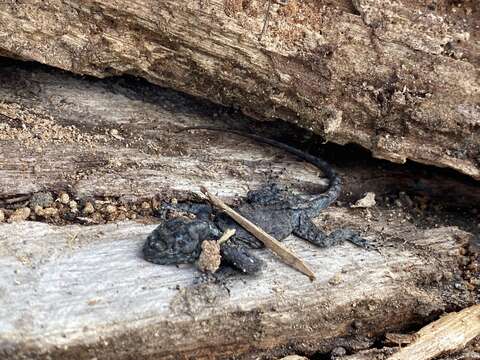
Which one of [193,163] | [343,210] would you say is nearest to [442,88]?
[343,210]

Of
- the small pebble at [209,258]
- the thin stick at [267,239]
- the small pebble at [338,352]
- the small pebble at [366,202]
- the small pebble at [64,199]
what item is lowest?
the small pebble at [338,352]

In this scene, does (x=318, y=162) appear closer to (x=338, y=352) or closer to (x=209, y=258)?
(x=209, y=258)

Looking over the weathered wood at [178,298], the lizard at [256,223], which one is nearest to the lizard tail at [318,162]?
the lizard at [256,223]

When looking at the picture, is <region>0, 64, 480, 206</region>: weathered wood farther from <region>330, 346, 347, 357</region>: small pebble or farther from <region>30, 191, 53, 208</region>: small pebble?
<region>330, 346, 347, 357</region>: small pebble

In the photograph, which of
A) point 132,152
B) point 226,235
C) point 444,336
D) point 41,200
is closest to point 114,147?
point 132,152

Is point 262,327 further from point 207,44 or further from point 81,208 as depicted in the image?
point 207,44

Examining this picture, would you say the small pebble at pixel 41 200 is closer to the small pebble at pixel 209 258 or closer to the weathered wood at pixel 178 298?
the weathered wood at pixel 178 298
